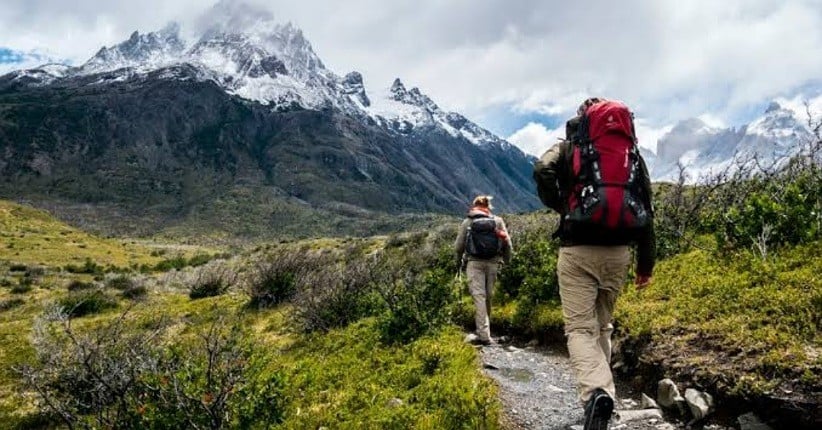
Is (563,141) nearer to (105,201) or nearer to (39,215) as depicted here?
(39,215)

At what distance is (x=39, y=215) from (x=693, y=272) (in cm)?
9416

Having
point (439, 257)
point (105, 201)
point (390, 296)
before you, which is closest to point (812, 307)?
point (390, 296)

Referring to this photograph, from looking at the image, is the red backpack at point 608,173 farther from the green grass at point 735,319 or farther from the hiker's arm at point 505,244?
the hiker's arm at point 505,244

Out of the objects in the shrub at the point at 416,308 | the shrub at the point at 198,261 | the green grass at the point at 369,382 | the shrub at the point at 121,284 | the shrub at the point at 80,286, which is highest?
the shrub at the point at 416,308

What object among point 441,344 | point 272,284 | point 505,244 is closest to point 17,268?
point 272,284

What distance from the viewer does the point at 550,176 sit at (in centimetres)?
516

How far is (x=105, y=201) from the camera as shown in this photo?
7451 inches

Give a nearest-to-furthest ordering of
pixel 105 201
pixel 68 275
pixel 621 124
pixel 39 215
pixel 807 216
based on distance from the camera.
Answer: pixel 621 124 → pixel 807 216 → pixel 68 275 → pixel 39 215 → pixel 105 201

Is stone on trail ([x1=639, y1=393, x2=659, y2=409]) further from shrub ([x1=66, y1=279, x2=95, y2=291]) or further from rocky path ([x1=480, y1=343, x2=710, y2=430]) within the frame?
shrub ([x1=66, y1=279, x2=95, y2=291])

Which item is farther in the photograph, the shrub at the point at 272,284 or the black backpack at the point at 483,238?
the shrub at the point at 272,284

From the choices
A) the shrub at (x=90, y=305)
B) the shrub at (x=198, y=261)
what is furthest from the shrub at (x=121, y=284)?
the shrub at (x=198, y=261)

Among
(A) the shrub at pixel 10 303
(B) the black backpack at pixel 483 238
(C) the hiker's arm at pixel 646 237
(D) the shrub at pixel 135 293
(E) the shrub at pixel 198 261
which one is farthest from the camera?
(E) the shrub at pixel 198 261

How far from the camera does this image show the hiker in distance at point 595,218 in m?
4.80

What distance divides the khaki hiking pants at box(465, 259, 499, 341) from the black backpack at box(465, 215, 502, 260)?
19cm
